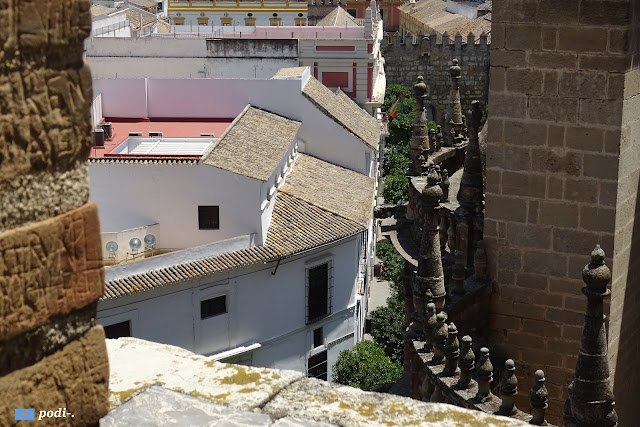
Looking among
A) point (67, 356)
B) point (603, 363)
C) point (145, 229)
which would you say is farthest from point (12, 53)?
point (145, 229)

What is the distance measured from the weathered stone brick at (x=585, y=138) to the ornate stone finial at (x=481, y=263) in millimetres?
1113

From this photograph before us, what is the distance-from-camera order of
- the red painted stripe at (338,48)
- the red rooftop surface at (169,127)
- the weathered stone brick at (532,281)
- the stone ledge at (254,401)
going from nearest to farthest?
the stone ledge at (254,401), the weathered stone brick at (532,281), the red rooftop surface at (169,127), the red painted stripe at (338,48)

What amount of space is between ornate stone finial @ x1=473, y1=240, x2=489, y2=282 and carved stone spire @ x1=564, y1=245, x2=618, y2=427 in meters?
1.81

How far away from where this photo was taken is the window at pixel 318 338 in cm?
2362

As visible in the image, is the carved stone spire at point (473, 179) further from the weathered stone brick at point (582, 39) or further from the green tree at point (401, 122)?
the green tree at point (401, 122)

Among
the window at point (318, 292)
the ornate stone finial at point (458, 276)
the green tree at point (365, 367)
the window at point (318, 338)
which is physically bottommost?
the green tree at point (365, 367)

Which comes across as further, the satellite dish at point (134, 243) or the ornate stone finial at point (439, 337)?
the satellite dish at point (134, 243)

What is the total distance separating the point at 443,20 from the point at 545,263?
51351 millimetres

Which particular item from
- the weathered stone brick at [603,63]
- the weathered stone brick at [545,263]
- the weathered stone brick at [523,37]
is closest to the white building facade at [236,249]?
the weathered stone brick at [545,263]

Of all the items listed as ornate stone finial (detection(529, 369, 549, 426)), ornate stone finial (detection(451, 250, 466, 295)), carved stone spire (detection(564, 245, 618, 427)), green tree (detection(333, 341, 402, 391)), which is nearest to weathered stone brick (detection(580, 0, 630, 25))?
carved stone spire (detection(564, 245, 618, 427))

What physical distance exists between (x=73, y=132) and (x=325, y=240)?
20.6 m

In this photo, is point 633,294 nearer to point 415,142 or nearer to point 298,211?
point 415,142

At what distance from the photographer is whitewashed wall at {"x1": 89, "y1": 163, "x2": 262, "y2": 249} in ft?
71.3

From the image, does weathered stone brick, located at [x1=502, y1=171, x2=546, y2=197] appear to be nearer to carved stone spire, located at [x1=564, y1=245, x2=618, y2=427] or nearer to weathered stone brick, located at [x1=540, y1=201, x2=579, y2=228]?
weathered stone brick, located at [x1=540, y1=201, x2=579, y2=228]
